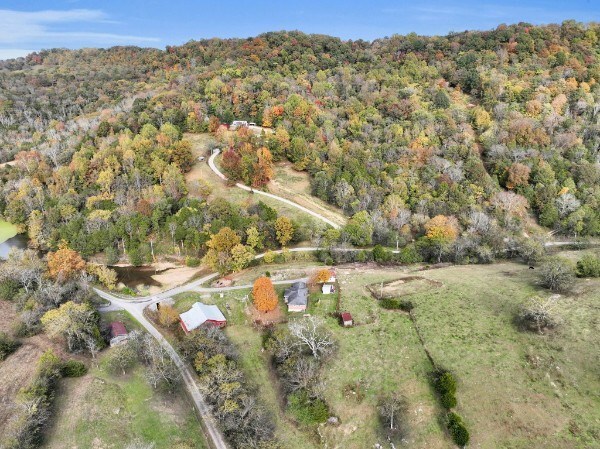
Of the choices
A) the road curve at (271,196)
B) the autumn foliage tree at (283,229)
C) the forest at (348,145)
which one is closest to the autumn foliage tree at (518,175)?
the forest at (348,145)

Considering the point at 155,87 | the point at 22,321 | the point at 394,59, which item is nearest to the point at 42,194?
the point at 22,321

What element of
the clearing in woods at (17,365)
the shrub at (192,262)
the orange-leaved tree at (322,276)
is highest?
the orange-leaved tree at (322,276)

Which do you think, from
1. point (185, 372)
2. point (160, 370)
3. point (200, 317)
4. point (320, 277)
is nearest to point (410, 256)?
point (320, 277)

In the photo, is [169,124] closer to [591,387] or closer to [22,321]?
[22,321]

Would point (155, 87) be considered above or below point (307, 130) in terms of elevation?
above

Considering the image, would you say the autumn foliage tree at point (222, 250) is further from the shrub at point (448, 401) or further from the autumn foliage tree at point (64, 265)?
the shrub at point (448, 401)

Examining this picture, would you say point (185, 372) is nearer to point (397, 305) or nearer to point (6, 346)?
point (6, 346)

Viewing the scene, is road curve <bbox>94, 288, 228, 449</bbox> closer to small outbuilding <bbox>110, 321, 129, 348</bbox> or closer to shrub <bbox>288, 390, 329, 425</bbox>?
small outbuilding <bbox>110, 321, 129, 348</bbox>
